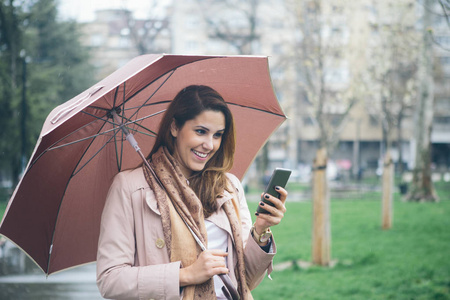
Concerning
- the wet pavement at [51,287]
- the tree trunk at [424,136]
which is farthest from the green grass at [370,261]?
the tree trunk at [424,136]

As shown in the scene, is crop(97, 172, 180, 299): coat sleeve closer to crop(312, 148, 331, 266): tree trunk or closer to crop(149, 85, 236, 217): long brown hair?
crop(149, 85, 236, 217): long brown hair

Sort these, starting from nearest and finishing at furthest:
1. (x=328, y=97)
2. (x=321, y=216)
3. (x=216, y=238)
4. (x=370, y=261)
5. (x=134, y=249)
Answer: (x=134, y=249), (x=216, y=238), (x=321, y=216), (x=370, y=261), (x=328, y=97)

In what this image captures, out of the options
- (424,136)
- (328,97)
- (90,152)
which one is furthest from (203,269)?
(328,97)

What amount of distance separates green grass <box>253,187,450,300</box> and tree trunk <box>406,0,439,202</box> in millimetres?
6535

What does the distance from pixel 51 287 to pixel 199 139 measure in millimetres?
5802

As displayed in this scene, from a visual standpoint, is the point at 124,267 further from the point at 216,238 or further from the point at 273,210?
the point at 273,210

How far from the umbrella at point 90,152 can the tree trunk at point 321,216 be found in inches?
217

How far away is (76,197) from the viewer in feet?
11.1

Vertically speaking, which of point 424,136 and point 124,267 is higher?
point 424,136

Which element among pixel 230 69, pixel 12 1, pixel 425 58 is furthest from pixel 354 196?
pixel 230 69

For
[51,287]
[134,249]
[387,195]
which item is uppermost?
[134,249]

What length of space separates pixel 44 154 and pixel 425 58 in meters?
20.9

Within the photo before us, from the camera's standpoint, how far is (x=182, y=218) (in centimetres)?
270

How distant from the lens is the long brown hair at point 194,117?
114 inches
